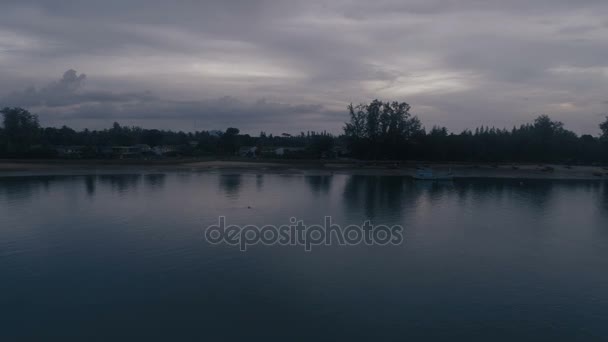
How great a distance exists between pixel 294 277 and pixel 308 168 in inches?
1985

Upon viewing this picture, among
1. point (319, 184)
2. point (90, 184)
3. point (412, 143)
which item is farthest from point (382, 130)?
point (90, 184)

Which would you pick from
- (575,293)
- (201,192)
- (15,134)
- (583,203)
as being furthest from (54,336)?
(15,134)

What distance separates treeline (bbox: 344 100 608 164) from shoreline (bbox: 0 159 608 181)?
2682 mm

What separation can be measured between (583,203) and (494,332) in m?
31.1

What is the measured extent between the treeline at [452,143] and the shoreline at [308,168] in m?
2.68

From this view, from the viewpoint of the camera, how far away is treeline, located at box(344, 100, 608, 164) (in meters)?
69.6

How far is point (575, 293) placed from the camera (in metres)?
14.4

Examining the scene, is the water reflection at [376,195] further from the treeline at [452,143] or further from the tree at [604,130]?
the tree at [604,130]

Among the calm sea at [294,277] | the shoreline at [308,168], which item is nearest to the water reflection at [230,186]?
the calm sea at [294,277]

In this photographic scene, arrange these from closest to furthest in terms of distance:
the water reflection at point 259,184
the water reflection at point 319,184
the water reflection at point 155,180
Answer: the water reflection at point 319,184
the water reflection at point 259,184
the water reflection at point 155,180

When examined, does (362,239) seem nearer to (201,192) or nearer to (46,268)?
(46,268)

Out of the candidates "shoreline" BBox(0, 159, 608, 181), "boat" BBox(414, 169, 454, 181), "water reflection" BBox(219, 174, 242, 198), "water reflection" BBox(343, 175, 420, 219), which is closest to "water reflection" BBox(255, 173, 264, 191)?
"water reflection" BBox(219, 174, 242, 198)

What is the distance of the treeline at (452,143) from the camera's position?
69.6 meters

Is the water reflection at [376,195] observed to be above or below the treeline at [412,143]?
below
